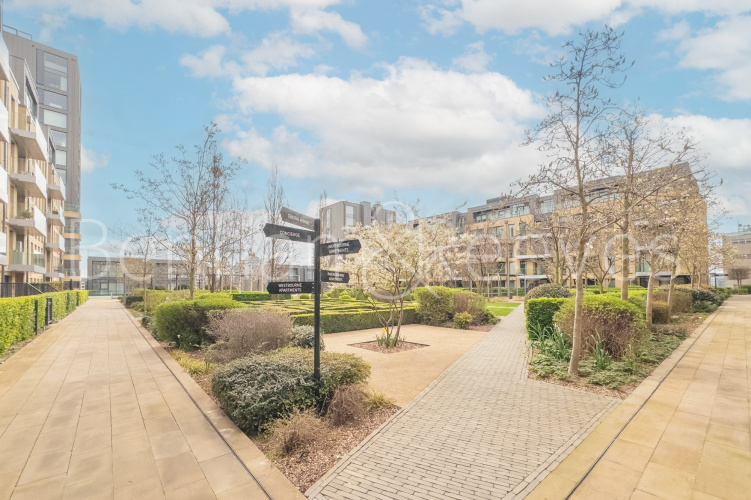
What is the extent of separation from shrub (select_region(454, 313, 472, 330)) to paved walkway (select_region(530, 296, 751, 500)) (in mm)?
8904

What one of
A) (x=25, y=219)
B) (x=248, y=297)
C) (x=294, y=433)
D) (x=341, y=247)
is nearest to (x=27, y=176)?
(x=25, y=219)

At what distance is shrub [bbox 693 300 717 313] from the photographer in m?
21.4

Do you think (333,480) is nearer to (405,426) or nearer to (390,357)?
(405,426)

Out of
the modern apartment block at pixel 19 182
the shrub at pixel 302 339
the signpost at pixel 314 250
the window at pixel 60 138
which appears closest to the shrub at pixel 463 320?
the shrub at pixel 302 339

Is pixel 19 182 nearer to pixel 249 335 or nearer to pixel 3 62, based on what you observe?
pixel 3 62

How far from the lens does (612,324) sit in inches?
340

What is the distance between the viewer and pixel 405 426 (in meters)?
4.98

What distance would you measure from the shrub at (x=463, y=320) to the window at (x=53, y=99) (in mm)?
59086

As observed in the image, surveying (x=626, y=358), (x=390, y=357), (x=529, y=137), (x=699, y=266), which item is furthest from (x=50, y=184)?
(x=699, y=266)

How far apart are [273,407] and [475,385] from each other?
3.95 meters

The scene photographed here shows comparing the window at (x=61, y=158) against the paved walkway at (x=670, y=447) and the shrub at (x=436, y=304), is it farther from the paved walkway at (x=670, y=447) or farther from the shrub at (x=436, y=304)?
the paved walkway at (x=670, y=447)

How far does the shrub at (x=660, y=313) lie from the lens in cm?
1495

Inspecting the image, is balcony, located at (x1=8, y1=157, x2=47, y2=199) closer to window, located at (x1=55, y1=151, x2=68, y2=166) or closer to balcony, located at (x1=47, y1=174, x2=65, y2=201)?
balcony, located at (x1=47, y1=174, x2=65, y2=201)

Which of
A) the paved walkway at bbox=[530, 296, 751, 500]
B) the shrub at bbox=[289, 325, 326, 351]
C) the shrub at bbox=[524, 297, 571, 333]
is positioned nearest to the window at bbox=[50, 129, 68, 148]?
the shrub at bbox=[289, 325, 326, 351]
